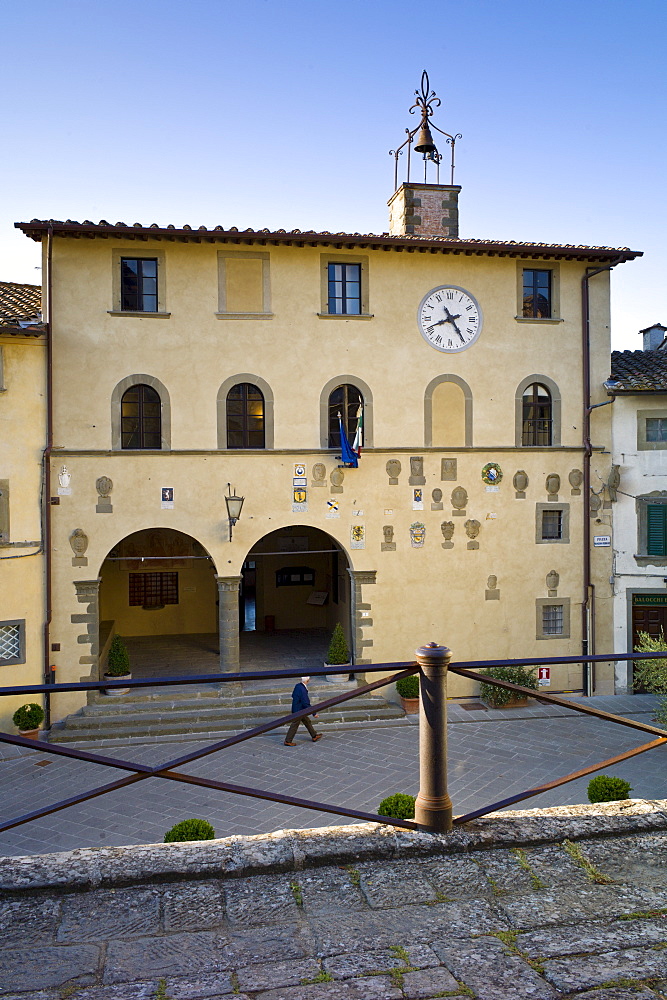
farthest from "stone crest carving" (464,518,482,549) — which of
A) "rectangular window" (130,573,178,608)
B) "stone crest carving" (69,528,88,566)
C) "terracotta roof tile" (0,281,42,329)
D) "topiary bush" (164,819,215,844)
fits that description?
"terracotta roof tile" (0,281,42,329)

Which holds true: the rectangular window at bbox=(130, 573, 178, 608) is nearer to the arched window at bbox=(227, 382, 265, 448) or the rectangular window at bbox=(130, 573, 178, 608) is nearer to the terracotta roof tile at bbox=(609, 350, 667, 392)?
the arched window at bbox=(227, 382, 265, 448)

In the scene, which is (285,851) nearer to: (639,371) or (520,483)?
(520,483)

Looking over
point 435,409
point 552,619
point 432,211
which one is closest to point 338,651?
point 552,619

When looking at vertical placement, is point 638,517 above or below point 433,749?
above

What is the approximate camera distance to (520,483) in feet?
57.8

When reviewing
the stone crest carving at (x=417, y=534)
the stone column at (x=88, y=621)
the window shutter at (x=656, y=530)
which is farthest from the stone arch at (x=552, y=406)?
the stone column at (x=88, y=621)

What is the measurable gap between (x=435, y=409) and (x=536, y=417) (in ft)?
8.64

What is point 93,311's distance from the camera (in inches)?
622

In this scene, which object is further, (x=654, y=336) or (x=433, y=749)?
(x=654, y=336)

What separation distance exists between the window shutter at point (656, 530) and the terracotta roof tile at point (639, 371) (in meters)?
2.95

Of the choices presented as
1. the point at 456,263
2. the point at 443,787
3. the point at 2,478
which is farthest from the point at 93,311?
the point at 443,787

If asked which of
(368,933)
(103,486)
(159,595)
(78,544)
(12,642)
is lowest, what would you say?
(12,642)

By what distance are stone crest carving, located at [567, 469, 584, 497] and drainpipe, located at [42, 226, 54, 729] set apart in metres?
12.2

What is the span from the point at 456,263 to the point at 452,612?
8330 millimetres
